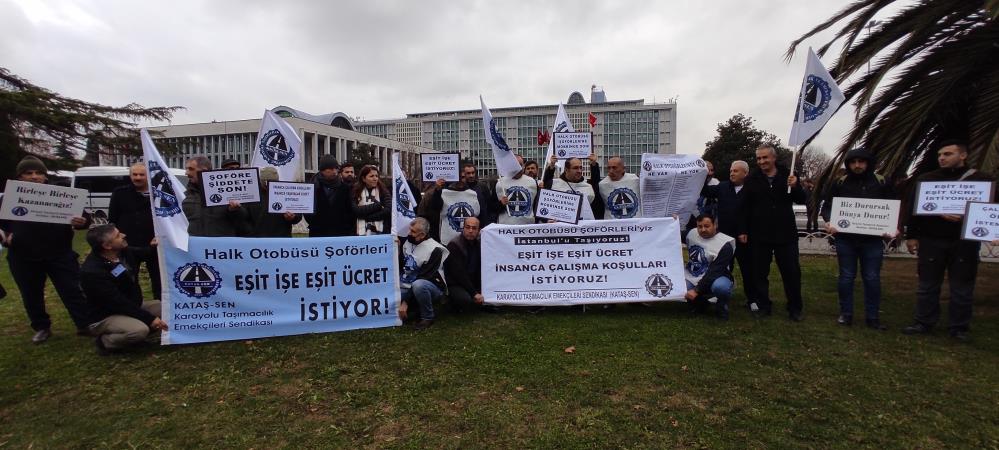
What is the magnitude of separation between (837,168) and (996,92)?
190 centimetres

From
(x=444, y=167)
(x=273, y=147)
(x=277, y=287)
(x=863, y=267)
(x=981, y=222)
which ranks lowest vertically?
(x=277, y=287)

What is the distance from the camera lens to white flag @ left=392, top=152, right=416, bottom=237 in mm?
5859

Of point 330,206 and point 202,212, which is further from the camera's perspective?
point 330,206

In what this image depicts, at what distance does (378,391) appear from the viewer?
3826 mm

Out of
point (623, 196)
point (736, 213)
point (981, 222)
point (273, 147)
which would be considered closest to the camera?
point (981, 222)

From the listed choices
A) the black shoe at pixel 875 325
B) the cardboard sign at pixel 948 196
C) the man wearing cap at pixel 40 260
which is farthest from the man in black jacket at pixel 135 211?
the cardboard sign at pixel 948 196

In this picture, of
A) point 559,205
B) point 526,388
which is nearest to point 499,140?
point 559,205

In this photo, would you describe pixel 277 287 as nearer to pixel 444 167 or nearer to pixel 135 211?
pixel 135 211

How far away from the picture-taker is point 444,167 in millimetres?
A: 6605

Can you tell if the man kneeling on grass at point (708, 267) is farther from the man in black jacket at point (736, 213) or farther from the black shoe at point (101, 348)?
the black shoe at point (101, 348)

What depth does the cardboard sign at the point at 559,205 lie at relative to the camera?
593 cm

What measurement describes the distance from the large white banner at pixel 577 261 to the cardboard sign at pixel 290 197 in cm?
213

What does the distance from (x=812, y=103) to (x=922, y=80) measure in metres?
1.79

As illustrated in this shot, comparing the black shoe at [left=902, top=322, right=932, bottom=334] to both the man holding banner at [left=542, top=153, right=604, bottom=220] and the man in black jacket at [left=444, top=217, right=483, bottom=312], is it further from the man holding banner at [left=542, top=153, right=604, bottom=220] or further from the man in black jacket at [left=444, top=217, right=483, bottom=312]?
the man in black jacket at [left=444, top=217, right=483, bottom=312]
